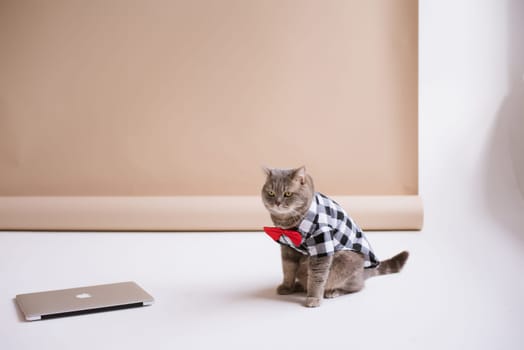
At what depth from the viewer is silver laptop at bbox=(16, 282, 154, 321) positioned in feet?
5.51

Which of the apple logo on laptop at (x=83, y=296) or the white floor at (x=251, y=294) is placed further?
the apple logo on laptop at (x=83, y=296)

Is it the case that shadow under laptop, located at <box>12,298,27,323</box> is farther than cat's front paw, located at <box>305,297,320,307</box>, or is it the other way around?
cat's front paw, located at <box>305,297,320,307</box>

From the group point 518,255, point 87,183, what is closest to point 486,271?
point 518,255

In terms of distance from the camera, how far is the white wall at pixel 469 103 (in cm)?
299

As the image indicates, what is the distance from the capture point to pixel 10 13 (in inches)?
118

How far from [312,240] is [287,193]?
15 centimetres

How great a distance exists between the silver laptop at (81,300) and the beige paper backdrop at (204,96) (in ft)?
3.81

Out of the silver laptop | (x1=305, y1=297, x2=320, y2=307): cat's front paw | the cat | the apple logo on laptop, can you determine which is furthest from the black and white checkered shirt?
the apple logo on laptop

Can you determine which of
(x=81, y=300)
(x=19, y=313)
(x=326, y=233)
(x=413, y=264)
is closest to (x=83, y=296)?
(x=81, y=300)

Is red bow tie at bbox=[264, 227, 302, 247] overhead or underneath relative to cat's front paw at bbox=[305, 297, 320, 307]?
overhead

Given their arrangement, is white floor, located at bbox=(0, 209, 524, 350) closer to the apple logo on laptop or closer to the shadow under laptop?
the shadow under laptop

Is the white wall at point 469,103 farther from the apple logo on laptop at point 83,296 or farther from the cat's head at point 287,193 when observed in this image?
the apple logo on laptop at point 83,296

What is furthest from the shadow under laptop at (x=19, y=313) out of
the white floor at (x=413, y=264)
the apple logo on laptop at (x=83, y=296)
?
the apple logo on laptop at (x=83, y=296)

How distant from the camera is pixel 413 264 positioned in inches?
89.1
